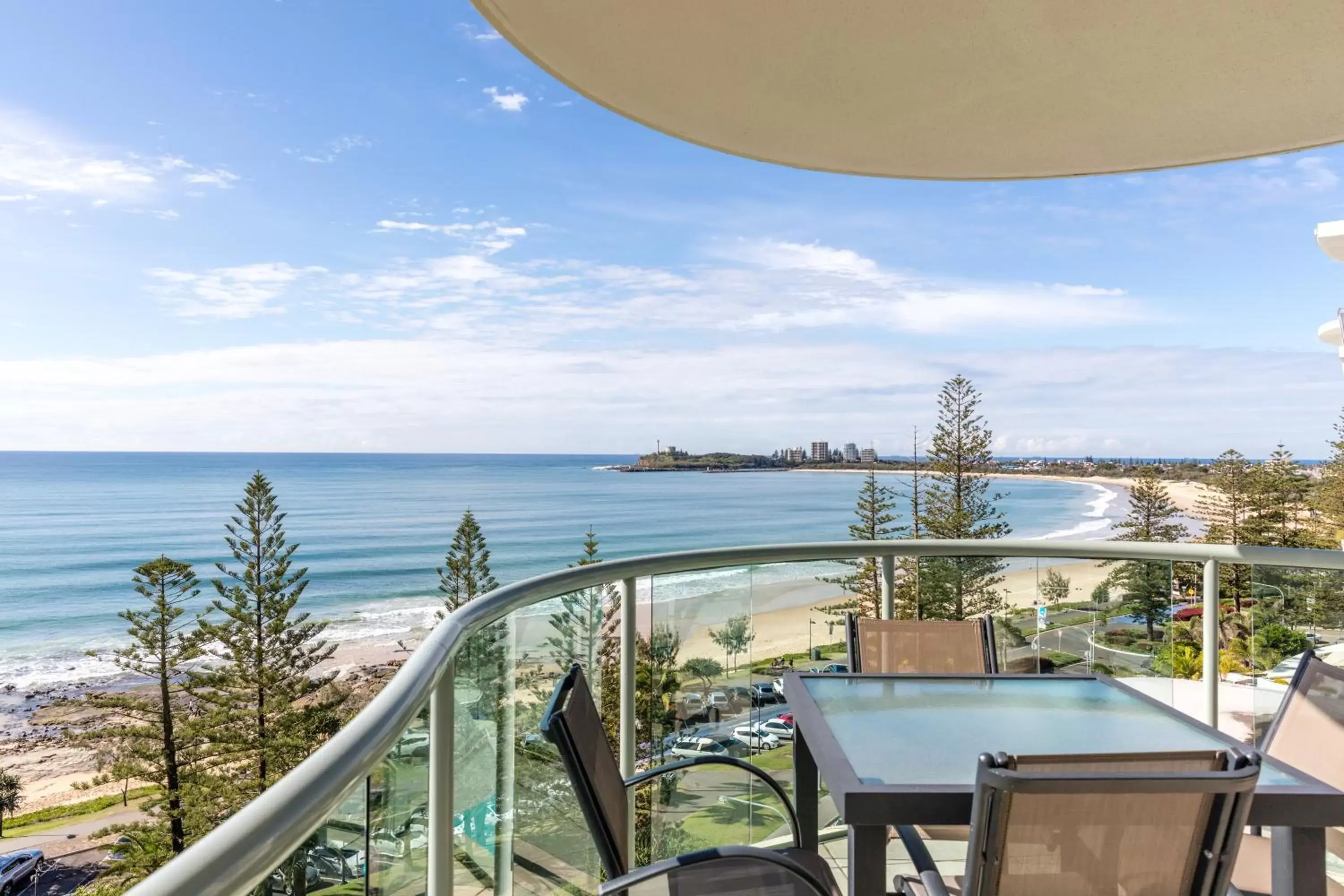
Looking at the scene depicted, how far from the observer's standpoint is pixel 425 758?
135cm

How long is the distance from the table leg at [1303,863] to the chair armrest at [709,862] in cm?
64

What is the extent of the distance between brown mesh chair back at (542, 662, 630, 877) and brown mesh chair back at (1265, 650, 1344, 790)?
1501 mm

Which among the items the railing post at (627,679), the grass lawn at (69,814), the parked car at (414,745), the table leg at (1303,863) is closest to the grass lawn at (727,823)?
the railing post at (627,679)

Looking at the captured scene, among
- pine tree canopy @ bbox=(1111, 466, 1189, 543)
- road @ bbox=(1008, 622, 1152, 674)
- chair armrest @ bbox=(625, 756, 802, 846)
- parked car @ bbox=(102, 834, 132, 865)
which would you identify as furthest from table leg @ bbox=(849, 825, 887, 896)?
pine tree canopy @ bbox=(1111, 466, 1189, 543)

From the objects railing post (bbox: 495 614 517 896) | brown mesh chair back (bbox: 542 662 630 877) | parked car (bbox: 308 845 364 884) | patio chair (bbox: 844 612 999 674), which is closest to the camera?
parked car (bbox: 308 845 364 884)

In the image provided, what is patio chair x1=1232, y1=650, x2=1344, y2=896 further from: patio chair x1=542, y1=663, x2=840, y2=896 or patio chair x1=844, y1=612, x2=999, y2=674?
patio chair x1=542, y1=663, x2=840, y2=896

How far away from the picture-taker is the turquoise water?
2884 cm

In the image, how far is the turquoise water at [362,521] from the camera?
28.8m

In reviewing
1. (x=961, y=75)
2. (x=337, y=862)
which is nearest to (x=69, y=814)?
(x=337, y=862)

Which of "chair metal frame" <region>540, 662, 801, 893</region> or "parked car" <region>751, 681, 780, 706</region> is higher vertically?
"chair metal frame" <region>540, 662, 801, 893</region>

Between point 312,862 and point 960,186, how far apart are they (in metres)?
35.6

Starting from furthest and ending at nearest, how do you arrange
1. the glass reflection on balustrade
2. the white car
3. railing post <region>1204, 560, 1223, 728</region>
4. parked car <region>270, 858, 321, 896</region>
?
railing post <region>1204, 560, 1223, 728</region>, the glass reflection on balustrade, the white car, parked car <region>270, 858, 321, 896</region>

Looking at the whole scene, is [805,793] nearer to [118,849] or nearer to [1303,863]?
[1303,863]

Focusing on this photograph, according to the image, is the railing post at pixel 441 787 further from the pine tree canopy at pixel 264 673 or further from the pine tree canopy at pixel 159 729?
the pine tree canopy at pixel 264 673
